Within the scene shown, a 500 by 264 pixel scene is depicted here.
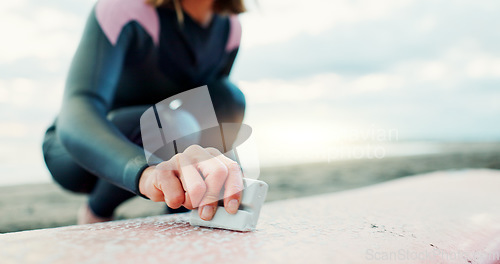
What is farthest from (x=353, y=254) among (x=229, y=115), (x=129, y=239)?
(x=229, y=115)

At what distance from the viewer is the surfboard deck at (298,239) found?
37 centimetres

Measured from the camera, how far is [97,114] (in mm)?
577

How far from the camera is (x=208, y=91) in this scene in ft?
2.76

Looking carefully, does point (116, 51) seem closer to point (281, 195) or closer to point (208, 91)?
point (208, 91)

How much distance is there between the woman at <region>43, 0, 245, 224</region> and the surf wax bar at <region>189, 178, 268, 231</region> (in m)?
0.01

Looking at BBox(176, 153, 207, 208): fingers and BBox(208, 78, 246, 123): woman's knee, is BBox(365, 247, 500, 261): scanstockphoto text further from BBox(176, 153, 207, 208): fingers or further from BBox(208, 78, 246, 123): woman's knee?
BBox(208, 78, 246, 123): woman's knee

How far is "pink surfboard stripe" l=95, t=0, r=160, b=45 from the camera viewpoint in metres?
0.66

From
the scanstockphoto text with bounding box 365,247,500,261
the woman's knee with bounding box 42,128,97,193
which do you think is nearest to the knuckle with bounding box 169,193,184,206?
the scanstockphoto text with bounding box 365,247,500,261

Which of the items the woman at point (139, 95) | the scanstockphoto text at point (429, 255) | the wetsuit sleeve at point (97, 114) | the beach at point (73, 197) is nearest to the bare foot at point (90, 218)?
the woman at point (139, 95)

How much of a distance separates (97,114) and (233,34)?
439 millimetres

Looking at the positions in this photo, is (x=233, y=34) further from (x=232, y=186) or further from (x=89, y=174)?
(x=232, y=186)

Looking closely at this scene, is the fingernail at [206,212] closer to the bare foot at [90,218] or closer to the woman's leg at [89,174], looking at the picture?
the woman's leg at [89,174]

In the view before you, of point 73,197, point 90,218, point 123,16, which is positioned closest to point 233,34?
point 123,16

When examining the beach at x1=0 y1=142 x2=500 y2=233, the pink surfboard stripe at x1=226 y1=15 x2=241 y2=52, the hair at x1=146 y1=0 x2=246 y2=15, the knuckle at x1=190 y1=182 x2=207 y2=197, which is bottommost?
the beach at x1=0 y1=142 x2=500 y2=233
